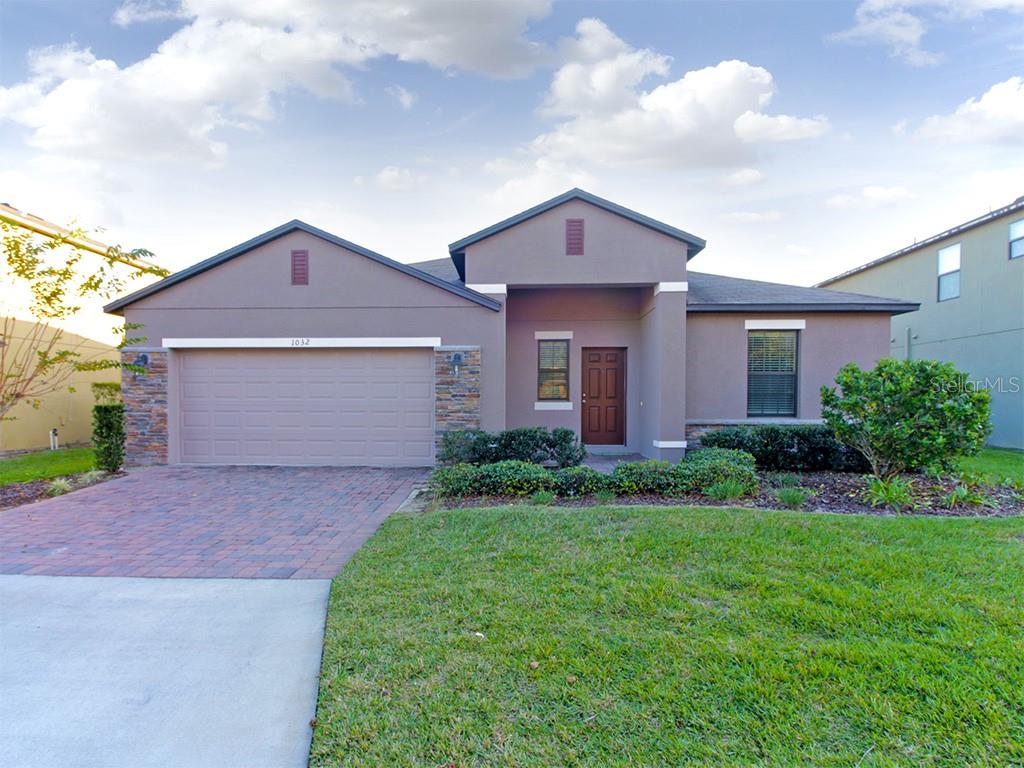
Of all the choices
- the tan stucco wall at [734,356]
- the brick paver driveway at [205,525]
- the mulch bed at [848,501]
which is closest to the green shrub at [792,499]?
the mulch bed at [848,501]

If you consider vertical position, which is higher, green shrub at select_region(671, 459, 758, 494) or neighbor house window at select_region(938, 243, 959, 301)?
neighbor house window at select_region(938, 243, 959, 301)

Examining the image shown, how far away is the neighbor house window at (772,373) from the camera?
11.4m

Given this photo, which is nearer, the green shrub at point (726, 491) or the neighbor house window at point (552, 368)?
the green shrub at point (726, 491)

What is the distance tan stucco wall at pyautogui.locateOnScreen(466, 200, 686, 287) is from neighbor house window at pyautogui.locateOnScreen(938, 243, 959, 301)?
10089 mm

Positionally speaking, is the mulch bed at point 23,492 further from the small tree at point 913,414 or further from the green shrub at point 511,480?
the small tree at point 913,414

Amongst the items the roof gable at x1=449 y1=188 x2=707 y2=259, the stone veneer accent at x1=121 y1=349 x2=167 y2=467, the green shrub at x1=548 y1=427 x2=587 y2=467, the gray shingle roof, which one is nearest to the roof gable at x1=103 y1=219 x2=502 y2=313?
the roof gable at x1=449 y1=188 x2=707 y2=259

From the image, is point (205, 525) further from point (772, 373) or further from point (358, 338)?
point (772, 373)

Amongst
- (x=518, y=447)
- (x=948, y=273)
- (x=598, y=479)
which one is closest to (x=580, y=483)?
(x=598, y=479)

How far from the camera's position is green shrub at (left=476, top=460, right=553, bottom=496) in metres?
7.23

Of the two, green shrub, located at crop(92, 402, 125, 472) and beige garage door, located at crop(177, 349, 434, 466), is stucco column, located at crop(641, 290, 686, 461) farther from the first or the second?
green shrub, located at crop(92, 402, 125, 472)

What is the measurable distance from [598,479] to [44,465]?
441 inches

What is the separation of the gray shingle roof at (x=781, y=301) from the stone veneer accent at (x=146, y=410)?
35.6 ft

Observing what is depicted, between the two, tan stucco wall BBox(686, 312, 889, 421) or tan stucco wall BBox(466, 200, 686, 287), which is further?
tan stucco wall BBox(686, 312, 889, 421)

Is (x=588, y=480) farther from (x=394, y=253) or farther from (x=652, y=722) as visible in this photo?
(x=394, y=253)
